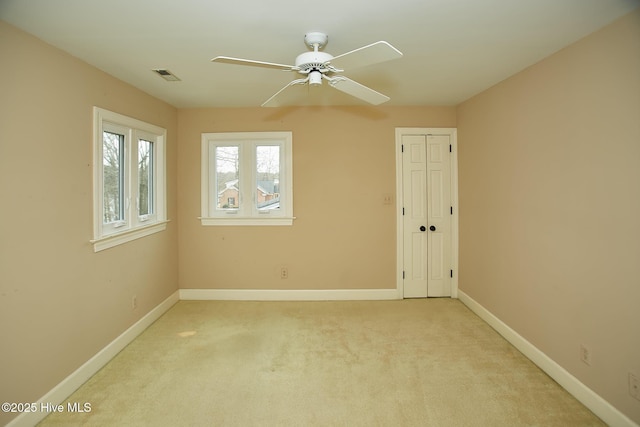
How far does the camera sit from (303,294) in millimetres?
3932

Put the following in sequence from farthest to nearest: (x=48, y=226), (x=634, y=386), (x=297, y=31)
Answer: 1. (x=48, y=226)
2. (x=297, y=31)
3. (x=634, y=386)

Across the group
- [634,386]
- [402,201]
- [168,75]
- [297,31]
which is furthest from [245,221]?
[634,386]

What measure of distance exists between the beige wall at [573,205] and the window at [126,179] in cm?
352

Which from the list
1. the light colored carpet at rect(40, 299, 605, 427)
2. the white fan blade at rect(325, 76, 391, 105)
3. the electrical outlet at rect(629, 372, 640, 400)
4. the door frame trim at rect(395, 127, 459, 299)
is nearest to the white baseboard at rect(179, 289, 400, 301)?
the door frame trim at rect(395, 127, 459, 299)

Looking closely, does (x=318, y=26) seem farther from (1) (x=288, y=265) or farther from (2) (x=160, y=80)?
(1) (x=288, y=265)

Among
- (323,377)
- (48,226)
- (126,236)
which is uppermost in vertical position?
(48,226)

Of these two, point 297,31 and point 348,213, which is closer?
point 297,31

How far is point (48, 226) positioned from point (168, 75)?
1524 mm

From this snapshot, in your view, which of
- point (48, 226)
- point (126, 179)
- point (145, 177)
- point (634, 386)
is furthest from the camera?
point (145, 177)

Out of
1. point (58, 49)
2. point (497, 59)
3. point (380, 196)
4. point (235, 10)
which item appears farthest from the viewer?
point (380, 196)

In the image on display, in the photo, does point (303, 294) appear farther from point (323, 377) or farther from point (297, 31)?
point (297, 31)

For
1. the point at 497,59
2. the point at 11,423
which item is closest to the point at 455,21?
the point at 497,59

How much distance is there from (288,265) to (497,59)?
299cm

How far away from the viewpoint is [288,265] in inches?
155
